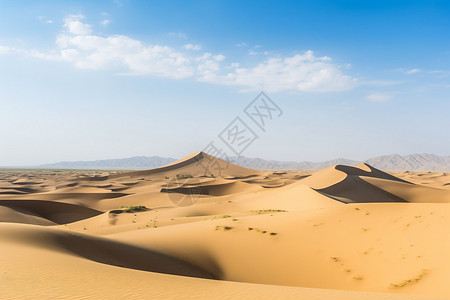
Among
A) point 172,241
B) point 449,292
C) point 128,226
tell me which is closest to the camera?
point 449,292

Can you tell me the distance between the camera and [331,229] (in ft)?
42.8

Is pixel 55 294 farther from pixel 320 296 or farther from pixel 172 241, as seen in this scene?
pixel 172 241


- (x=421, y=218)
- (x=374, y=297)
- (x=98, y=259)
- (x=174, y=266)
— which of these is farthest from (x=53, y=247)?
(x=421, y=218)

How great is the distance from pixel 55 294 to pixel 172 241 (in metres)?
7.64

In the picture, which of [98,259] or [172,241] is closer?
[98,259]

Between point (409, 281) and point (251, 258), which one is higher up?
point (409, 281)

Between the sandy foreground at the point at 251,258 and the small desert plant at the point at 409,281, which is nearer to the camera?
the sandy foreground at the point at 251,258

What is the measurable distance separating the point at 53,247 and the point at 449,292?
9912 millimetres

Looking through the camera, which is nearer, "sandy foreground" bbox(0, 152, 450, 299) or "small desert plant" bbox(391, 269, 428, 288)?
"sandy foreground" bbox(0, 152, 450, 299)

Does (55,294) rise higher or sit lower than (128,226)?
higher

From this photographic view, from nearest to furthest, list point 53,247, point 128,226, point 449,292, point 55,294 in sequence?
point 55,294
point 449,292
point 53,247
point 128,226

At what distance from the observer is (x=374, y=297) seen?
19.4ft

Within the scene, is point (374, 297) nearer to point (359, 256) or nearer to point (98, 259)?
point (359, 256)

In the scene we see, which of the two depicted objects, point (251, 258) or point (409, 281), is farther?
point (251, 258)
